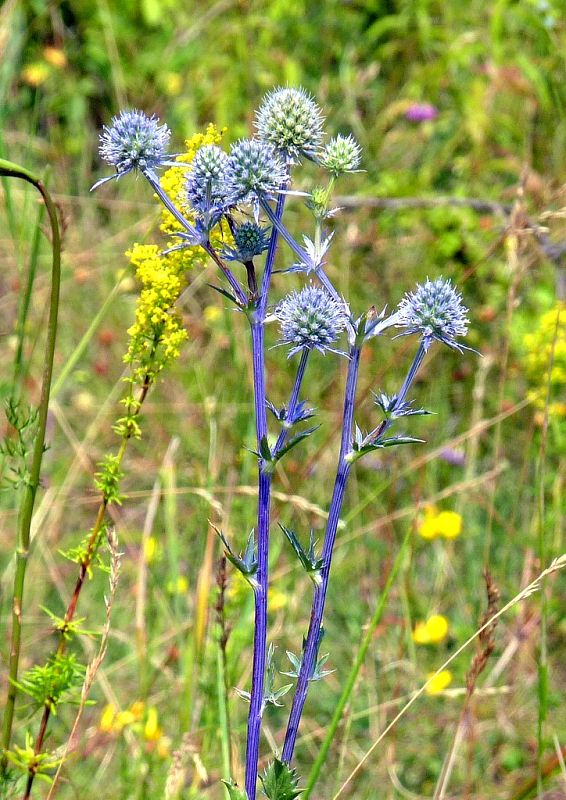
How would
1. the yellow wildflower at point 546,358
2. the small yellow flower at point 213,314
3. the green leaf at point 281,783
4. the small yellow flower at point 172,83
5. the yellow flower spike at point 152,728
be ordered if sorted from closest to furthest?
the green leaf at point 281,783, the yellow flower spike at point 152,728, the yellow wildflower at point 546,358, the small yellow flower at point 213,314, the small yellow flower at point 172,83

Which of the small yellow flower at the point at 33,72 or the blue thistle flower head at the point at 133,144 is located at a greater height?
the small yellow flower at the point at 33,72

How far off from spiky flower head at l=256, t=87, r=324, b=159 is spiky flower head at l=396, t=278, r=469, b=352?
0.26 m

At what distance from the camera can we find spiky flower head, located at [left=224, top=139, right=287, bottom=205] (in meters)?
1.17

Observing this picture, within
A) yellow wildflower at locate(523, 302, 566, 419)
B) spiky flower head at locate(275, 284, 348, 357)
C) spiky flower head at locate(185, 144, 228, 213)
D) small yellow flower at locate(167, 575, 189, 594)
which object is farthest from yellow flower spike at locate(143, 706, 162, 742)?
yellow wildflower at locate(523, 302, 566, 419)

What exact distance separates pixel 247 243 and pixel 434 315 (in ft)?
0.92

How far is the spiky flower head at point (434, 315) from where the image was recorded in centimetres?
124

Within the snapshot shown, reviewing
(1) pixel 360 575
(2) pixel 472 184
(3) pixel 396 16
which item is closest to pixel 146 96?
(3) pixel 396 16

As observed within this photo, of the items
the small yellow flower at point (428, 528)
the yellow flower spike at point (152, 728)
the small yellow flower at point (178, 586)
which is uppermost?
the small yellow flower at point (428, 528)

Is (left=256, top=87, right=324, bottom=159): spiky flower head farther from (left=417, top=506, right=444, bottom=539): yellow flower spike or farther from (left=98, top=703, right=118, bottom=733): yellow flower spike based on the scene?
(left=417, top=506, right=444, bottom=539): yellow flower spike

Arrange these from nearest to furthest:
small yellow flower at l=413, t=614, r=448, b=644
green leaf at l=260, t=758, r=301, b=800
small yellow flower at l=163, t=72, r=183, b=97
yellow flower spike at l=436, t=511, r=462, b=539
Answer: green leaf at l=260, t=758, r=301, b=800 → small yellow flower at l=413, t=614, r=448, b=644 → yellow flower spike at l=436, t=511, r=462, b=539 → small yellow flower at l=163, t=72, r=183, b=97

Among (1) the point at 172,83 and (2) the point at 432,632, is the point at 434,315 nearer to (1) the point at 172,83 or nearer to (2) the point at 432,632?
(2) the point at 432,632

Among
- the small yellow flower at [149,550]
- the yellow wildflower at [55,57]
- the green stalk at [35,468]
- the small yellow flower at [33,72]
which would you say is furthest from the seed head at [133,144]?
the yellow wildflower at [55,57]

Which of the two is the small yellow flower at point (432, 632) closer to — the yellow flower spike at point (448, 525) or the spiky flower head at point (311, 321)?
the yellow flower spike at point (448, 525)

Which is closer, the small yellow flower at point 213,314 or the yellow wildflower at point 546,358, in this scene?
the yellow wildflower at point 546,358
